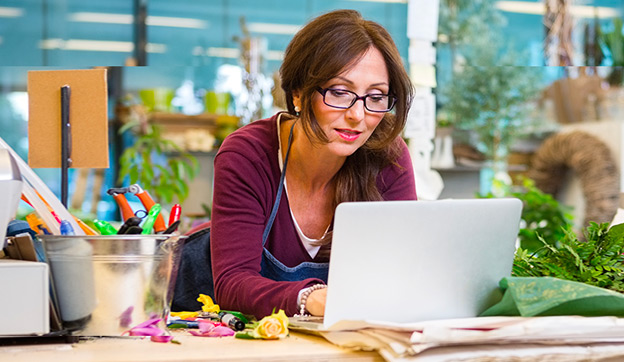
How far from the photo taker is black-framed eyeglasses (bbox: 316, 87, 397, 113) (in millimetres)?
1466

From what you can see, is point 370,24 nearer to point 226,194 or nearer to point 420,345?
point 226,194

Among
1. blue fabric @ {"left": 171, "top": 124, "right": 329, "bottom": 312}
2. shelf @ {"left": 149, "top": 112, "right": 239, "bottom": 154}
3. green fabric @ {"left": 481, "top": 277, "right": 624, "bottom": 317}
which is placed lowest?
blue fabric @ {"left": 171, "top": 124, "right": 329, "bottom": 312}

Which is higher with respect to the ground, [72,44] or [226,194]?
[72,44]

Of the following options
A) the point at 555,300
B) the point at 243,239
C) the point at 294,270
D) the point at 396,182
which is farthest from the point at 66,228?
the point at 396,182

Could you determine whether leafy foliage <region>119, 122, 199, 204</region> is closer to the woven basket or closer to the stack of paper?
the woven basket

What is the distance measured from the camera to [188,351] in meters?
0.90

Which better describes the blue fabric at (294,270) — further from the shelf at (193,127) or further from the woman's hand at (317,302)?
the shelf at (193,127)

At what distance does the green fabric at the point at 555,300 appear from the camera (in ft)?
3.04

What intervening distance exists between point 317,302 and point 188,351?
29 cm

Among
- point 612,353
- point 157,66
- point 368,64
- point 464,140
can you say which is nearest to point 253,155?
point 368,64

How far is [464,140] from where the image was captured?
185 inches

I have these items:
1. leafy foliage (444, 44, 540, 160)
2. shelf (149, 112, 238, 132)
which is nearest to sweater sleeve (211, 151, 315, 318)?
shelf (149, 112, 238, 132)

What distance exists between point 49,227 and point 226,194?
0.53 metres

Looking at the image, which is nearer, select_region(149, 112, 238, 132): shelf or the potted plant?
the potted plant
